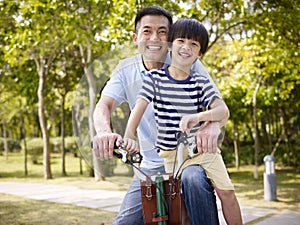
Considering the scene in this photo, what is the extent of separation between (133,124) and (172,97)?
19 cm

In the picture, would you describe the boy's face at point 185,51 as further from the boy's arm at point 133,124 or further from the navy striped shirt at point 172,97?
the boy's arm at point 133,124

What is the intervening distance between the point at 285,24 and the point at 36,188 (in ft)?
19.7

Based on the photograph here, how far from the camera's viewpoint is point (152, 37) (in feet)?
5.83

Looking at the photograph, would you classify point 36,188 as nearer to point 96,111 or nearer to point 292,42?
point 292,42

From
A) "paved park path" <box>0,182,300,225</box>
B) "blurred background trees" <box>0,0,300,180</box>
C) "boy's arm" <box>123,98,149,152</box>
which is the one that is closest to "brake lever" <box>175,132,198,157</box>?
"boy's arm" <box>123,98,149,152</box>

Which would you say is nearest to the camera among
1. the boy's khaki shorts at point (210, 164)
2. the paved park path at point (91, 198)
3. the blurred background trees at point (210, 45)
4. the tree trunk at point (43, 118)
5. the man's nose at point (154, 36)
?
the boy's khaki shorts at point (210, 164)

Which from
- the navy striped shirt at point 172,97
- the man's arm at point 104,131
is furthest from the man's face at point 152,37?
the man's arm at point 104,131

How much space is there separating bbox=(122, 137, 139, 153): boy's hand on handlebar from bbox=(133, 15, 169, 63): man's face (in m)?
0.31

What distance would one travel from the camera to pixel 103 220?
544 centimetres

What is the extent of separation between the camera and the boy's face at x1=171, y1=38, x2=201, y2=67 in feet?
4.95

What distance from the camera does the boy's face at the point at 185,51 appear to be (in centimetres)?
151

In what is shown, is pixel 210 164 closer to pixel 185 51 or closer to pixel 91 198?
pixel 185 51

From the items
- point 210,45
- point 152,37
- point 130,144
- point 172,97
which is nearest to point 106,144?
point 130,144

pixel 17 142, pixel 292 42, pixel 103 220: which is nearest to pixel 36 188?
pixel 103 220
